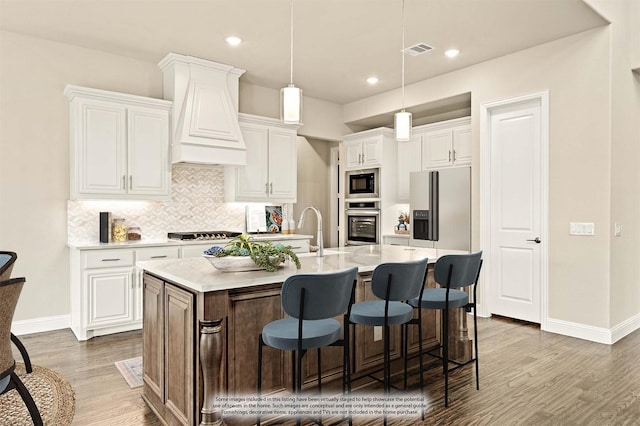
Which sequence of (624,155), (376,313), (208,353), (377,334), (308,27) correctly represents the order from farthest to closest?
(624,155), (308,27), (377,334), (376,313), (208,353)

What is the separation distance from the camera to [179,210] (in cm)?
509

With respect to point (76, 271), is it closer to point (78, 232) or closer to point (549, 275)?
point (78, 232)

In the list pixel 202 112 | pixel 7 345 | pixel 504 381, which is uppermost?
pixel 202 112

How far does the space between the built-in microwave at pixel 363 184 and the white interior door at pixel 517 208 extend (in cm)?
178

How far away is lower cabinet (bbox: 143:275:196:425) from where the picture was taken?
2172 millimetres

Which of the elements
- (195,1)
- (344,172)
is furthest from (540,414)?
(344,172)

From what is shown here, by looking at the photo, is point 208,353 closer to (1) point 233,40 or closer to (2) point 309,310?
(2) point 309,310

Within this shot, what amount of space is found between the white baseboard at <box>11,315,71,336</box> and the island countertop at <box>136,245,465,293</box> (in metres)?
2.36

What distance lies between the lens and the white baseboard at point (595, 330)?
3.92 m

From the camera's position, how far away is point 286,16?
12.3 feet

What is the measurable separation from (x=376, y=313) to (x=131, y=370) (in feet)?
6.71

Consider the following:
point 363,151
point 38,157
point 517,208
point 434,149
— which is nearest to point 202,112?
point 38,157

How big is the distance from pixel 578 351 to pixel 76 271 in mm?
4782

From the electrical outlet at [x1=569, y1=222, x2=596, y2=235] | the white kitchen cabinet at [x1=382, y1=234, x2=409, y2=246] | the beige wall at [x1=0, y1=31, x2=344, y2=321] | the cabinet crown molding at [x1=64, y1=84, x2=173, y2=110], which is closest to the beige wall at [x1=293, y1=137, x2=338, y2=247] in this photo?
the white kitchen cabinet at [x1=382, y1=234, x2=409, y2=246]
